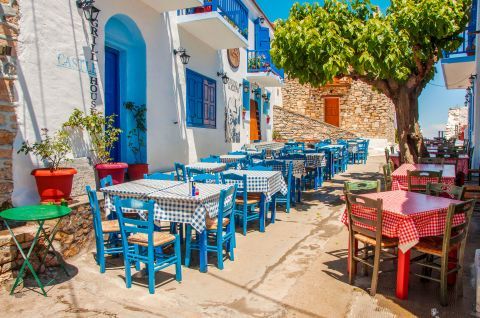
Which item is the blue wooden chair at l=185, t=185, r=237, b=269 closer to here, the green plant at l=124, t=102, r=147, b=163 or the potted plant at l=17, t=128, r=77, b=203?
the potted plant at l=17, t=128, r=77, b=203

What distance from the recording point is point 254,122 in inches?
684

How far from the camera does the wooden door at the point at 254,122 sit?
55.9ft

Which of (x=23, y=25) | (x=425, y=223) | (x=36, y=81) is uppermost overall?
(x=23, y=25)

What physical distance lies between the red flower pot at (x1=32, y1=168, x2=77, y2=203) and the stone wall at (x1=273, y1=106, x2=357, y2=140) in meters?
16.8

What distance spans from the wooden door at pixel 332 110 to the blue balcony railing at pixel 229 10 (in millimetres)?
14693

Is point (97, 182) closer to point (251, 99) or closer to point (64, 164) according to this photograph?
point (64, 164)

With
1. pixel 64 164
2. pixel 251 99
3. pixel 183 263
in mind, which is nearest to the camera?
pixel 183 263

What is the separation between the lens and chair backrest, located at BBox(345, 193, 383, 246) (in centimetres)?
382

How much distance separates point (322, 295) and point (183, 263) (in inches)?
71.3

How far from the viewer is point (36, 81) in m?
5.62

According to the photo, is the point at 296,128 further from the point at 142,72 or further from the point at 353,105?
the point at 142,72

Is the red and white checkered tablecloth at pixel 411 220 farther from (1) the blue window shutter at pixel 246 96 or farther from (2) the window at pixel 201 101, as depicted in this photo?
(1) the blue window shutter at pixel 246 96

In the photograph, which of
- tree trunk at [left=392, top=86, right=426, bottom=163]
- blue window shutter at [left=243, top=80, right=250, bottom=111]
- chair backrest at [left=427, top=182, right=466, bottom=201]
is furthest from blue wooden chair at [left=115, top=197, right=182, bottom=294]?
blue window shutter at [left=243, top=80, right=250, bottom=111]

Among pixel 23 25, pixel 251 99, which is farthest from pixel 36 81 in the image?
pixel 251 99
